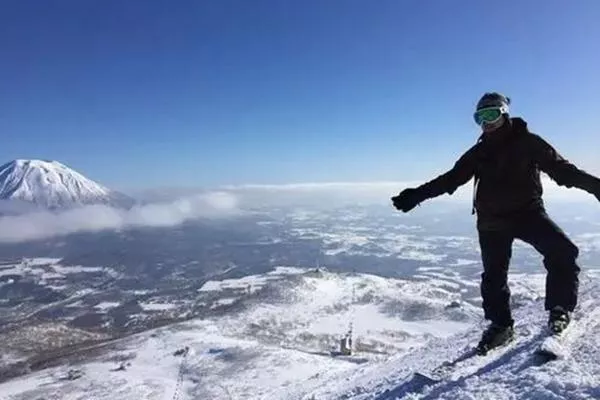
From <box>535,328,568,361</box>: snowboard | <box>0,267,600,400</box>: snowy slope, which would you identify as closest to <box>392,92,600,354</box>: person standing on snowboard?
<box>535,328,568,361</box>: snowboard

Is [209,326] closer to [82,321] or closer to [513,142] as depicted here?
[82,321]

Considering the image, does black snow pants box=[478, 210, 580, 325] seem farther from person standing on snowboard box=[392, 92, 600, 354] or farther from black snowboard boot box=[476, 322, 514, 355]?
black snowboard boot box=[476, 322, 514, 355]

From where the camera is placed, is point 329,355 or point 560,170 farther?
point 329,355

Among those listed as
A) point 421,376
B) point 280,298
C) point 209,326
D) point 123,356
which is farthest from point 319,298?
point 421,376

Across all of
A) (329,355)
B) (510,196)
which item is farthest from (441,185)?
(329,355)

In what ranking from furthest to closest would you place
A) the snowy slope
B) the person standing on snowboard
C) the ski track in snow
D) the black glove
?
the black glove → the snowy slope → the person standing on snowboard → the ski track in snow

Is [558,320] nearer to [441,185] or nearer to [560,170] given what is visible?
[560,170]
